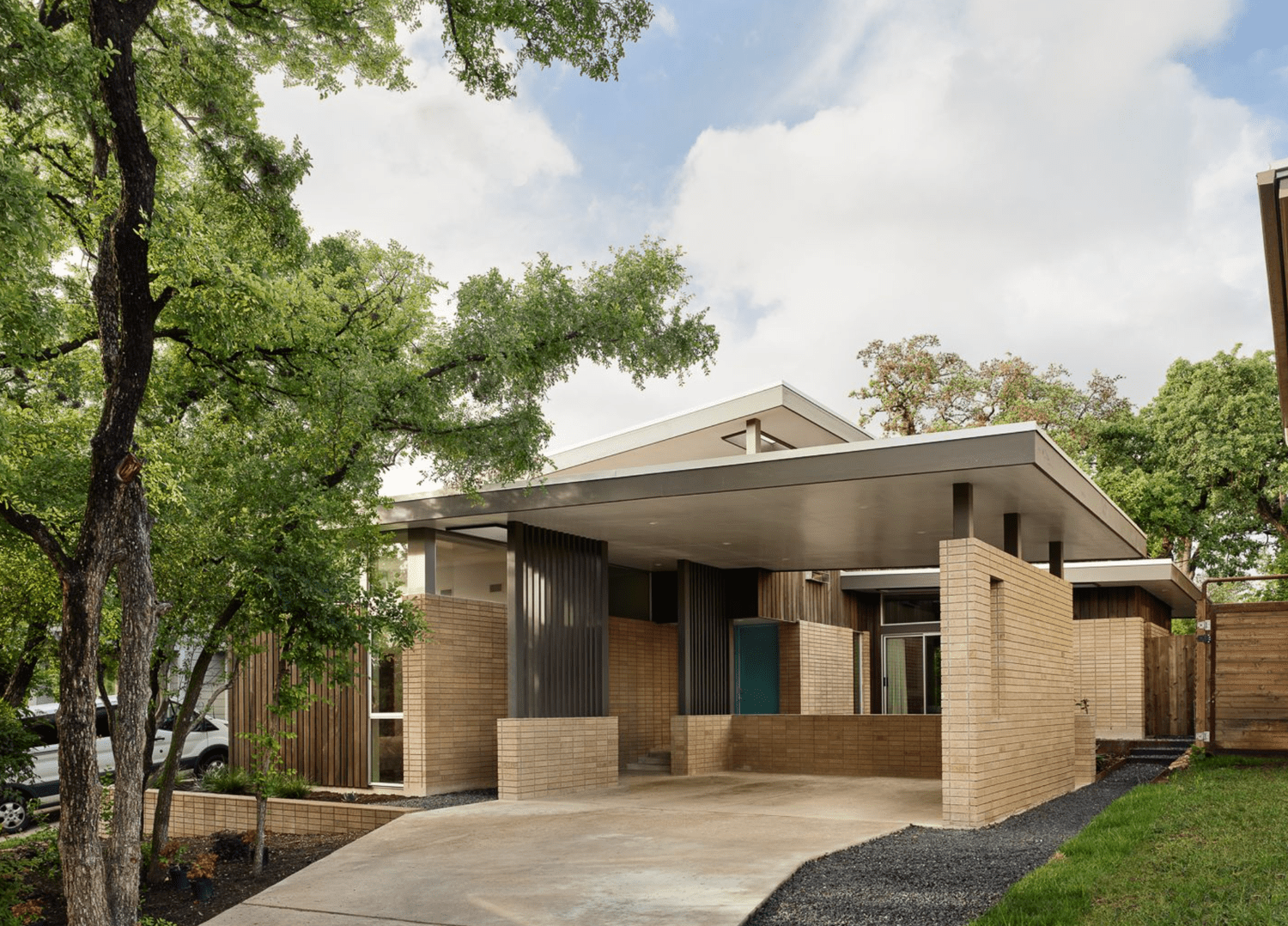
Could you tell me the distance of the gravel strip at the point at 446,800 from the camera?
12312 mm

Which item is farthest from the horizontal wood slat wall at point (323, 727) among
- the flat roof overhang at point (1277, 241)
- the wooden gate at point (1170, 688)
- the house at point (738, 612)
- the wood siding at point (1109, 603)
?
the wooden gate at point (1170, 688)

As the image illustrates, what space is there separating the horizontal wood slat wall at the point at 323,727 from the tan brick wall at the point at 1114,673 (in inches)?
517

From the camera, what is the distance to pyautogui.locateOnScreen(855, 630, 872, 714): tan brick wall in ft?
75.3

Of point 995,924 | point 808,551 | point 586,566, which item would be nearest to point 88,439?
point 995,924

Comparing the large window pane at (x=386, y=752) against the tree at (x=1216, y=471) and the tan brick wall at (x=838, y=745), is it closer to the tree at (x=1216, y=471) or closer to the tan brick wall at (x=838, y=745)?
the tan brick wall at (x=838, y=745)

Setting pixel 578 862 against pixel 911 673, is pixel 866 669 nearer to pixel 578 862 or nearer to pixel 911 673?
pixel 911 673

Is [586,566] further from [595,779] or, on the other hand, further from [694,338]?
[694,338]

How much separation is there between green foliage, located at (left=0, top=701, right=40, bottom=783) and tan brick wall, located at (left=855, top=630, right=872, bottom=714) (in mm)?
16736

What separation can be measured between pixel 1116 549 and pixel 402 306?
36.7 ft

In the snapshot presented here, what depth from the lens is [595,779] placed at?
564 inches

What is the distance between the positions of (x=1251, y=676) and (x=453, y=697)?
10297 mm

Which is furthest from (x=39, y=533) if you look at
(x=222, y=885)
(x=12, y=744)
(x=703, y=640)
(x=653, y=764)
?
(x=653, y=764)

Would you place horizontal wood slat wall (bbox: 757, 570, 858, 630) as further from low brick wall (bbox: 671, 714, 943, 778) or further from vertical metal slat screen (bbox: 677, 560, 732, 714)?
low brick wall (bbox: 671, 714, 943, 778)

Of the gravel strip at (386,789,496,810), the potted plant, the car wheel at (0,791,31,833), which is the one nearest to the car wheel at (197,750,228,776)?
the car wheel at (0,791,31,833)
